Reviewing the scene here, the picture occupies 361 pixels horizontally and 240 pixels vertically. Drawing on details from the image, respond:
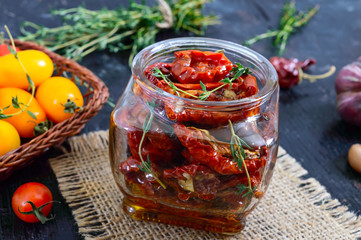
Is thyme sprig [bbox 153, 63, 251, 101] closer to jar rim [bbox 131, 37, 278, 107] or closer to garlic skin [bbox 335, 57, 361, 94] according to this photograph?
jar rim [bbox 131, 37, 278, 107]

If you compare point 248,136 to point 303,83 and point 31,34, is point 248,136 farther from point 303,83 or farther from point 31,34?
point 31,34

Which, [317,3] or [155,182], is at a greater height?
[155,182]

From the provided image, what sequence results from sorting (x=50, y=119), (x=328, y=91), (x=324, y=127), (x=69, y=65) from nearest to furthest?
(x=50, y=119) → (x=69, y=65) → (x=324, y=127) → (x=328, y=91)

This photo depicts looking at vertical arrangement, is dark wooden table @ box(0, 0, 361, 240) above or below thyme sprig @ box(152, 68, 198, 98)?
below

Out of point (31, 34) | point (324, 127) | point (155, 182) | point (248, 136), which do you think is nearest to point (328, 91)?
point (324, 127)

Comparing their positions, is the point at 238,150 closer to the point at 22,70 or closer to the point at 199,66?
the point at 199,66

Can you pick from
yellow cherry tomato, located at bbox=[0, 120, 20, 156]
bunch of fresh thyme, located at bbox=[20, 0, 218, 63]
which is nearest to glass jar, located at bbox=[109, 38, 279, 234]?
yellow cherry tomato, located at bbox=[0, 120, 20, 156]

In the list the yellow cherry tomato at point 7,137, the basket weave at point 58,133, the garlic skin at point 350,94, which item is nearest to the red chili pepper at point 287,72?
the garlic skin at point 350,94
